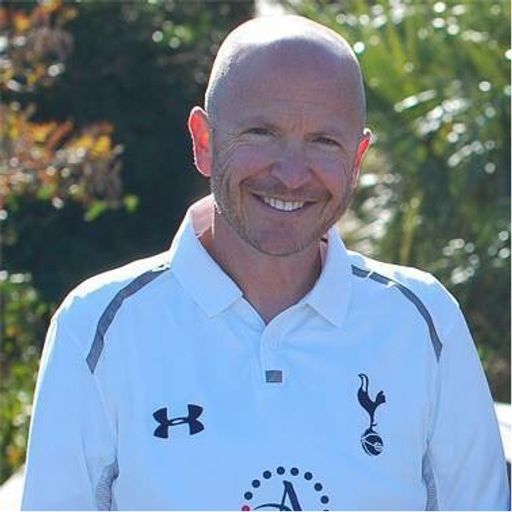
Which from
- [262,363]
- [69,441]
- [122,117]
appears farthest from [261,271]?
[122,117]

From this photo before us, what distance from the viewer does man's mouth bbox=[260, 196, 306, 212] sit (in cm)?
248

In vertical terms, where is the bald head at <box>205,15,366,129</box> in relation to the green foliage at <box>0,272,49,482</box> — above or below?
above

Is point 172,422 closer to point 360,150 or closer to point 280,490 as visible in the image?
point 280,490

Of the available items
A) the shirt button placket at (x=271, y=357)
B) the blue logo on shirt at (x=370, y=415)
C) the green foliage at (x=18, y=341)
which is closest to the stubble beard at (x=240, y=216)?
the shirt button placket at (x=271, y=357)

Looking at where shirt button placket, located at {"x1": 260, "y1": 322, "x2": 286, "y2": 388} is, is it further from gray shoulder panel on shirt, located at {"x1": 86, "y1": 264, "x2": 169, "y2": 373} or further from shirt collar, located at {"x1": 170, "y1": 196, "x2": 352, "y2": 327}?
gray shoulder panel on shirt, located at {"x1": 86, "y1": 264, "x2": 169, "y2": 373}

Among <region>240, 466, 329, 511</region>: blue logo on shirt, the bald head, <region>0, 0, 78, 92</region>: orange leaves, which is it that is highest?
<region>0, 0, 78, 92</region>: orange leaves

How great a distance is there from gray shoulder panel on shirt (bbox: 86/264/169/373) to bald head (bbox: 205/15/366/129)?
0.29 metres

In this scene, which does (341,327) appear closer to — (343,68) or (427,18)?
(343,68)

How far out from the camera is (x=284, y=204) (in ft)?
8.14

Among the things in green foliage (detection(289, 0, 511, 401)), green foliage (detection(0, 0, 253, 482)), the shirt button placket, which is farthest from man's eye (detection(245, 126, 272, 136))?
green foliage (detection(0, 0, 253, 482))

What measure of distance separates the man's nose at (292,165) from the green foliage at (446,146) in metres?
3.37

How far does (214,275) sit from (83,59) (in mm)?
5382

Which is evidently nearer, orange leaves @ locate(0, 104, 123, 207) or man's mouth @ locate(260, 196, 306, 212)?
man's mouth @ locate(260, 196, 306, 212)

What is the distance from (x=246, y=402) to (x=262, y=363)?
76mm
